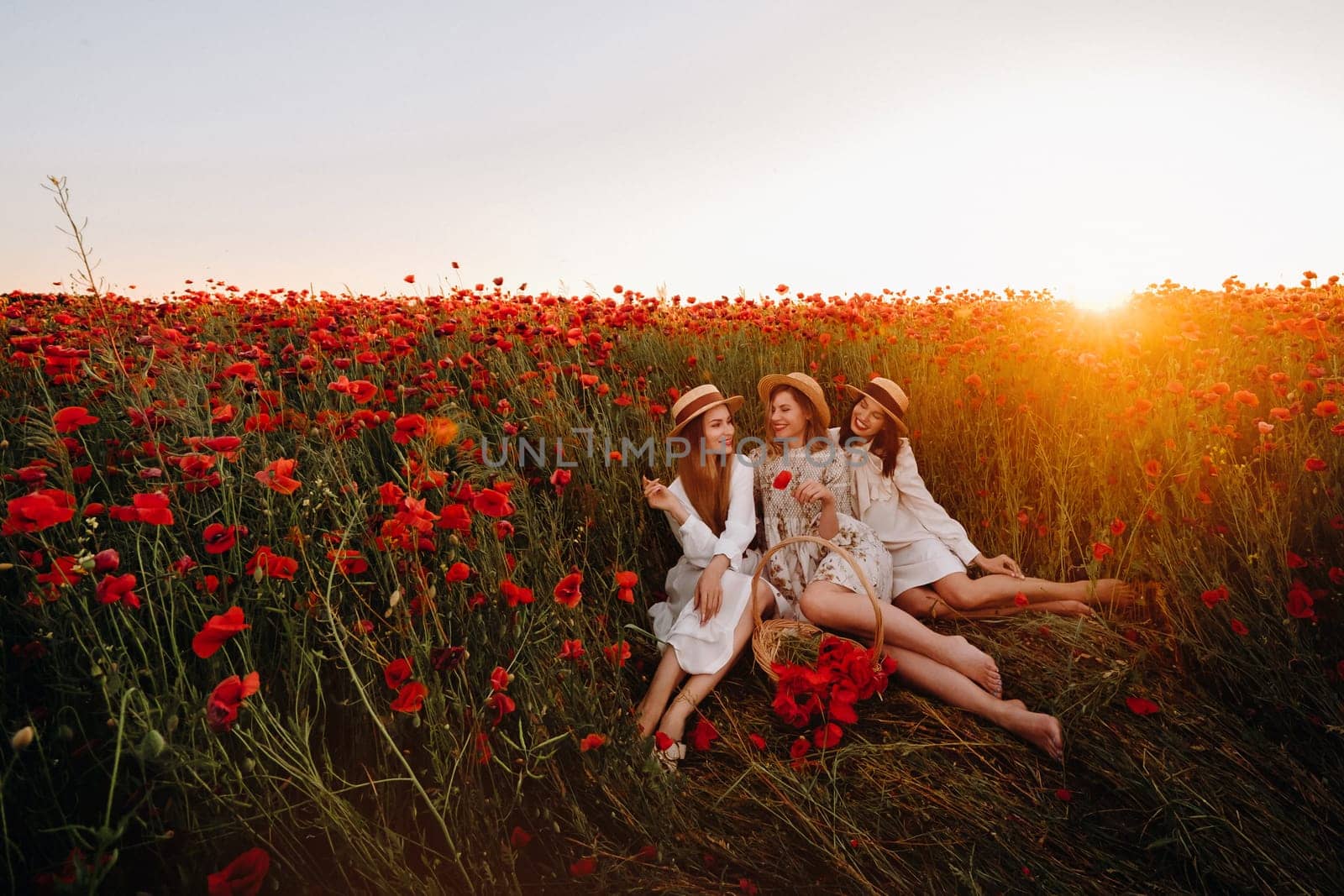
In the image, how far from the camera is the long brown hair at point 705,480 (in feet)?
10.4

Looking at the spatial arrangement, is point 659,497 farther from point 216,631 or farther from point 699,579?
point 216,631

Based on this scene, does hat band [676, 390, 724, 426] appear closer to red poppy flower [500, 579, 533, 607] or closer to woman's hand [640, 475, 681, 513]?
woman's hand [640, 475, 681, 513]

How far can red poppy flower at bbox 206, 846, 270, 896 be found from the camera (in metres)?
1.33

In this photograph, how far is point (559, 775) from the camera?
1.86m

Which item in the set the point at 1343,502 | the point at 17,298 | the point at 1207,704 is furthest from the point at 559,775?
the point at 17,298

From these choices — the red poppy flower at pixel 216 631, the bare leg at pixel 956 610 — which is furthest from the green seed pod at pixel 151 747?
the bare leg at pixel 956 610

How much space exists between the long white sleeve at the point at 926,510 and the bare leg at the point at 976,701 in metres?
0.83

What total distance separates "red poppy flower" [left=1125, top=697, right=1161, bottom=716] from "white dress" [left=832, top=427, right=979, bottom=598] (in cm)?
99

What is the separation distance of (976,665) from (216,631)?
7.77 feet

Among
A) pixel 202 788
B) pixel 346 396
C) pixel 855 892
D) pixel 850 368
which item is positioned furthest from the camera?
pixel 850 368

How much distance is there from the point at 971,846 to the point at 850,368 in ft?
10.1

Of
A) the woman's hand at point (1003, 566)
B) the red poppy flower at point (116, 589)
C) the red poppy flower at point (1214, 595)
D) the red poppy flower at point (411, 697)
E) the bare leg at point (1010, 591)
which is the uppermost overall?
the red poppy flower at point (116, 589)

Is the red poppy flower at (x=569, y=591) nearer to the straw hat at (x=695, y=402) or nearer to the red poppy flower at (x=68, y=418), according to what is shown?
the red poppy flower at (x=68, y=418)

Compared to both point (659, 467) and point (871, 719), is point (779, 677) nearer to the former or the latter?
point (871, 719)
